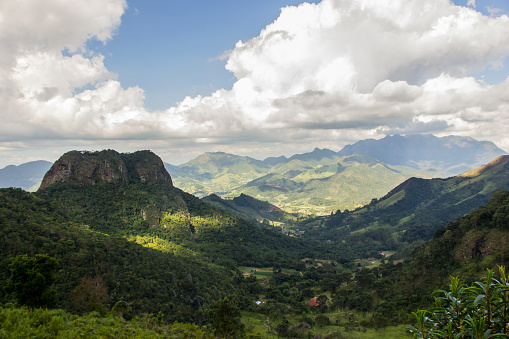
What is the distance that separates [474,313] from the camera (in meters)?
11.9

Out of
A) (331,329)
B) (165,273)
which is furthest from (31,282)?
(331,329)

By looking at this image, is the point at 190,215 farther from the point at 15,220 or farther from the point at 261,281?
the point at 15,220

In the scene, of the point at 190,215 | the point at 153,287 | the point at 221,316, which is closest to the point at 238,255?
the point at 190,215

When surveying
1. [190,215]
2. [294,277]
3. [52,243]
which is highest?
[52,243]

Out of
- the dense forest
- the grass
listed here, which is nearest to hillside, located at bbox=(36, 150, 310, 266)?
the dense forest

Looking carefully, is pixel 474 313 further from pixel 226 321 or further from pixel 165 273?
pixel 165 273

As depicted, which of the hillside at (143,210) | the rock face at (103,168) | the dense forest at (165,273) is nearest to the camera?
the dense forest at (165,273)

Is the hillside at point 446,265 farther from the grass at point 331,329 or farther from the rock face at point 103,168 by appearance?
the rock face at point 103,168

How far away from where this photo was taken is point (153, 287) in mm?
69875

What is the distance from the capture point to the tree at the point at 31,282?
37.7 m

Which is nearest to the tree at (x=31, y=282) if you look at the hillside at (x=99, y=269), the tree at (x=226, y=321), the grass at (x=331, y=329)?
the hillside at (x=99, y=269)

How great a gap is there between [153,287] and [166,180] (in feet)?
420

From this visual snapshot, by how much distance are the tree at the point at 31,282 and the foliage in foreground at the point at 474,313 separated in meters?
49.0

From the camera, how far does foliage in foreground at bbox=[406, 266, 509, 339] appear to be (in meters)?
9.88
